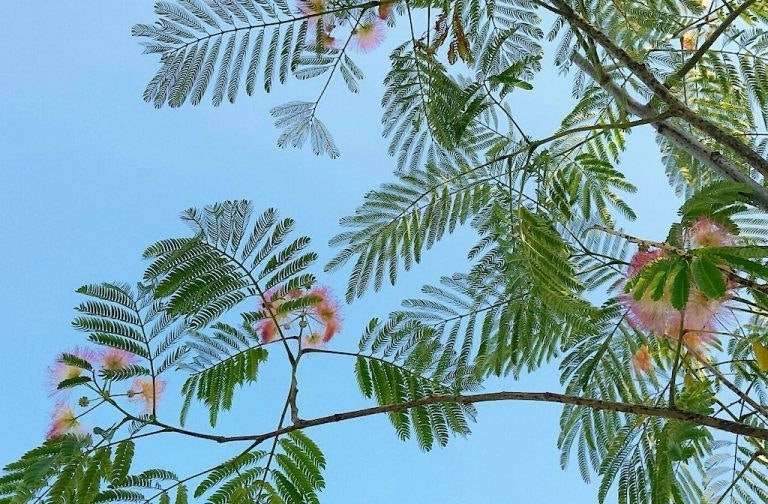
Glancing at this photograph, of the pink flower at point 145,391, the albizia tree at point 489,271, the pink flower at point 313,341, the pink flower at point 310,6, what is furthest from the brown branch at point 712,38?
the pink flower at point 145,391

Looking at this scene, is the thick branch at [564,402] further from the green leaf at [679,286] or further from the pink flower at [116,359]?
the pink flower at [116,359]

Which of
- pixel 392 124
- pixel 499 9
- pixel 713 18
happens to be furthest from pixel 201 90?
pixel 713 18

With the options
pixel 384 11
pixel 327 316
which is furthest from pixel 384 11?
pixel 327 316

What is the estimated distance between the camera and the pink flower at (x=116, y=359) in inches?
83.6

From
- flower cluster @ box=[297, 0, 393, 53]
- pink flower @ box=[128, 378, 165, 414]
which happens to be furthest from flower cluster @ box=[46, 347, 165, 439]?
flower cluster @ box=[297, 0, 393, 53]

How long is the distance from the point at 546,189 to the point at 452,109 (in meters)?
0.44

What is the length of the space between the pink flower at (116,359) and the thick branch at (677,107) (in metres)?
1.58

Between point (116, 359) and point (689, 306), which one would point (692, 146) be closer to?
point (689, 306)

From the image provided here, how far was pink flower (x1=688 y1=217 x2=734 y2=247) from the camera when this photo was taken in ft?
6.23

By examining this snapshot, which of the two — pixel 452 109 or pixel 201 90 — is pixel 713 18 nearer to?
pixel 452 109

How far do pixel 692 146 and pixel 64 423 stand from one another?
199 centimetres

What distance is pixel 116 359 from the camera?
215cm

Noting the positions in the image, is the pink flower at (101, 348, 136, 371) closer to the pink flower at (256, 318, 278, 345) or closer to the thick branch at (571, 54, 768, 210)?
the pink flower at (256, 318, 278, 345)

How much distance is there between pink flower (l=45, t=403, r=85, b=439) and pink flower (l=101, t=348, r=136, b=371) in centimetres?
17
